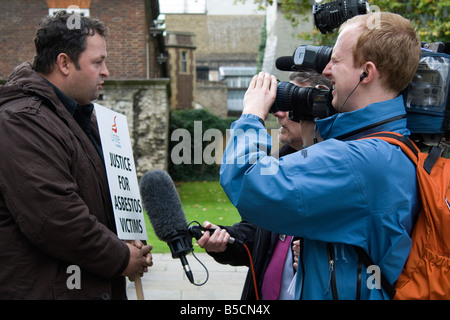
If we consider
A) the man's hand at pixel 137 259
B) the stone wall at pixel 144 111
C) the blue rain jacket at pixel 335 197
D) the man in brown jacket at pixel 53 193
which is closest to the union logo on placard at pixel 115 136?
the man in brown jacket at pixel 53 193

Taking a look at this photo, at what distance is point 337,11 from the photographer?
2.20 m

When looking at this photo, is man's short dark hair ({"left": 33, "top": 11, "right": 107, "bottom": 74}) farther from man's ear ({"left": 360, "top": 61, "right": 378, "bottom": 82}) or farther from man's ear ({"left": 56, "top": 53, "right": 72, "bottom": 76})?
man's ear ({"left": 360, "top": 61, "right": 378, "bottom": 82})

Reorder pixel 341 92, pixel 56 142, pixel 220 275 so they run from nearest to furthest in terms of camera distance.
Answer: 1. pixel 341 92
2. pixel 56 142
3. pixel 220 275

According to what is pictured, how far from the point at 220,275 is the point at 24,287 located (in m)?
5.17

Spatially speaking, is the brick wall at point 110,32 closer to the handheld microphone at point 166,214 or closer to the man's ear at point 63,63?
the man's ear at point 63,63

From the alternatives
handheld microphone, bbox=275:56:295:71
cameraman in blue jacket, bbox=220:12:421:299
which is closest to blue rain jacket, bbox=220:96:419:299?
cameraman in blue jacket, bbox=220:12:421:299

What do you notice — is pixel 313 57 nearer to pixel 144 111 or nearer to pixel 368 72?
pixel 368 72

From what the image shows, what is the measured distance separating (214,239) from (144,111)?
519 inches

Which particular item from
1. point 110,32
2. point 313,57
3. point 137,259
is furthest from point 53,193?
point 110,32

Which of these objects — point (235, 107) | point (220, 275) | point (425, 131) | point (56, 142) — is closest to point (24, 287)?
point (56, 142)

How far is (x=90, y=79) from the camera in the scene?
2508 mm

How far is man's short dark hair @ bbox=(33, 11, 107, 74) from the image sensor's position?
2.42 meters

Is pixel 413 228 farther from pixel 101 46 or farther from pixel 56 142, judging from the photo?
pixel 101 46
